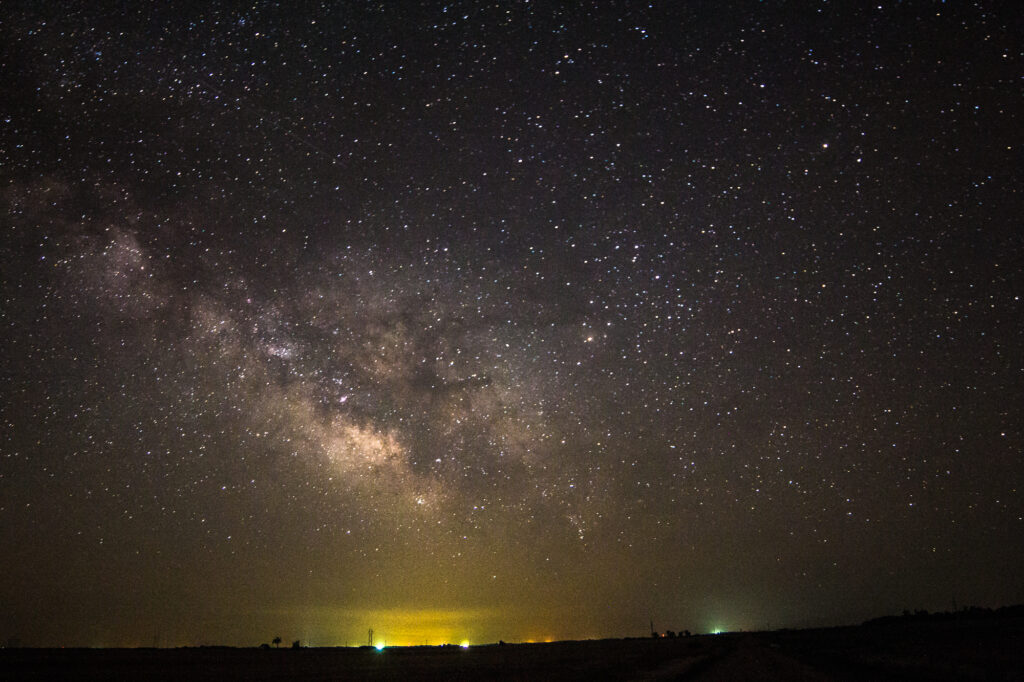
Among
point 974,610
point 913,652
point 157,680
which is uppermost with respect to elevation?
point 157,680

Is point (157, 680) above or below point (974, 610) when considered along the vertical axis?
above

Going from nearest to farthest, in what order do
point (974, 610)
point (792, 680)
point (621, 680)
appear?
point (792, 680), point (621, 680), point (974, 610)

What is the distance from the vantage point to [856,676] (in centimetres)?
2588

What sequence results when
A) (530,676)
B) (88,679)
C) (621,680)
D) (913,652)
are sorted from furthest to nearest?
1. (913,652)
2. (530,676)
3. (88,679)
4. (621,680)

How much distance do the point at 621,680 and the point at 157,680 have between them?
2153 centimetres

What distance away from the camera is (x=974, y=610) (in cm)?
12394

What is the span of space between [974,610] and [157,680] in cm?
14823

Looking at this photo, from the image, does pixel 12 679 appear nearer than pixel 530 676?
Yes

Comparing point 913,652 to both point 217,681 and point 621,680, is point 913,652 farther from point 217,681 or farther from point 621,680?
point 217,681

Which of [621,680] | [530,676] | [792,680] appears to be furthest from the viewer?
[530,676]

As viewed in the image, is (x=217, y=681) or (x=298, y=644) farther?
(x=298, y=644)

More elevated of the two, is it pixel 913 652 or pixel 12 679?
pixel 12 679

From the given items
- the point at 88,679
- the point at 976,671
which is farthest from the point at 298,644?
the point at 976,671

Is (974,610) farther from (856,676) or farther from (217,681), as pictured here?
(217,681)
